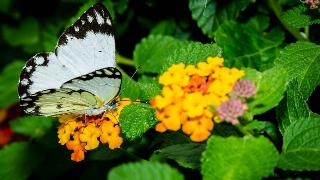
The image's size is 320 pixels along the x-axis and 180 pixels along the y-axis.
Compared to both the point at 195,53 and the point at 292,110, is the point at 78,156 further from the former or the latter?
the point at 292,110

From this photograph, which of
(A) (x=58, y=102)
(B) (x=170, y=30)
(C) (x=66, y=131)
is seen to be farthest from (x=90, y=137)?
(B) (x=170, y=30)

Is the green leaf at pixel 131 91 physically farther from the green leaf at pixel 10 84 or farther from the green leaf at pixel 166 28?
the green leaf at pixel 10 84

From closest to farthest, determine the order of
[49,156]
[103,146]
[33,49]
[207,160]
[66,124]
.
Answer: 1. [207,160]
2. [66,124]
3. [103,146]
4. [49,156]
5. [33,49]

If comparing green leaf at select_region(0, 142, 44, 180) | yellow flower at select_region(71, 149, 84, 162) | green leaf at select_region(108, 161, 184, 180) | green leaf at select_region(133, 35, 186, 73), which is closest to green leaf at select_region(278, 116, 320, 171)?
green leaf at select_region(108, 161, 184, 180)

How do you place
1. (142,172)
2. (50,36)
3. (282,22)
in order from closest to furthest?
(142,172) → (282,22) → (50,36)

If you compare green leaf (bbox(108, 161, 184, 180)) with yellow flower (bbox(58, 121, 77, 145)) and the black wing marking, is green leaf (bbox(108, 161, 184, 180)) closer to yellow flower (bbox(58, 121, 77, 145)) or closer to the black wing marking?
yellow flower (bbox(58, 121, 77, 145))

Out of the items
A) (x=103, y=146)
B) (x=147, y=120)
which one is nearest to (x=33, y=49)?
(x=103, y=146)

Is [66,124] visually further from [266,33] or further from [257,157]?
[266,33]
